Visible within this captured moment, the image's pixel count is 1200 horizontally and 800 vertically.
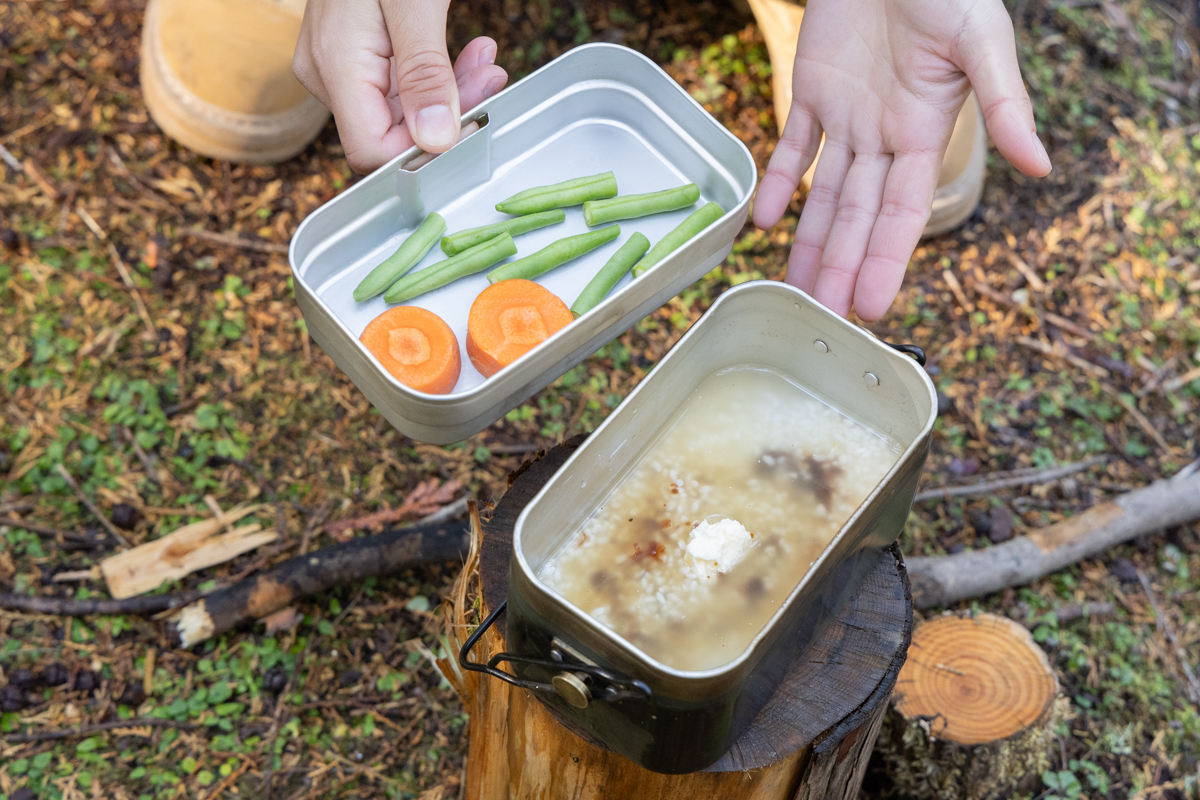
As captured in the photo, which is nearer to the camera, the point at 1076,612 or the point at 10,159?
the point at 1076,612

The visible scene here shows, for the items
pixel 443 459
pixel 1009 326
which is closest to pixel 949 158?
pixel 1009 326

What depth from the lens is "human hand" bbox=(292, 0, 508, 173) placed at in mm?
2336

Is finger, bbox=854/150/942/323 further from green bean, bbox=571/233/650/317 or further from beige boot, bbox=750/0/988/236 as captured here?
beige boot, bbox=750/0/988/236

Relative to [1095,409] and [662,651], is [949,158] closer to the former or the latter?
[1095,409]

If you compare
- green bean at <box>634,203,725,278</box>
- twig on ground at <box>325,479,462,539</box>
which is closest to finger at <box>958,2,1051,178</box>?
green bean at <box>634,203,725,278</box>

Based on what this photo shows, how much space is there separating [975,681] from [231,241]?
3062mm

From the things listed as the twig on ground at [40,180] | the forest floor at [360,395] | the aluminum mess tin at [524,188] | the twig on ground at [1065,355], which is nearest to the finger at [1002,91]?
the aluminum mess tin at [524,188]

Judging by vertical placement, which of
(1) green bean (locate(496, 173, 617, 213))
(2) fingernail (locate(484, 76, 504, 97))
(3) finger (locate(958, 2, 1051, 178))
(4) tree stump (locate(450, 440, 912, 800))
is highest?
(3) finger (locate(958, 2, 1051, 178))

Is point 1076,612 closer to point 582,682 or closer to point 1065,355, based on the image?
point 1065,355

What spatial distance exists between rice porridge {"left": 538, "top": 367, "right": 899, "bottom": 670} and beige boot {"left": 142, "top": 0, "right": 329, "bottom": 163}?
2485mm

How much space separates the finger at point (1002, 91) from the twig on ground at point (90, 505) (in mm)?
2814

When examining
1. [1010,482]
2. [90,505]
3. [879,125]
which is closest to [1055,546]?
[1010,482]

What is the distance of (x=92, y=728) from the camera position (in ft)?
9.23

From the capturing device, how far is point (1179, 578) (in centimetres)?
343
